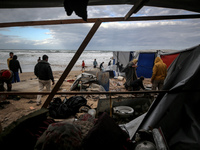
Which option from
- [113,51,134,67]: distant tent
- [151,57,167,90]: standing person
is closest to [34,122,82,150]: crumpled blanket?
[151,57,167,90]: standing person

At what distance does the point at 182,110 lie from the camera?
2377 mm

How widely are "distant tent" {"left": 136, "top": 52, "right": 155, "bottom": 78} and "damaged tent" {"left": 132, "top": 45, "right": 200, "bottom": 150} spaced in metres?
10.6

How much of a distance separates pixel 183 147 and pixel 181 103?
Result: 78 centimetres

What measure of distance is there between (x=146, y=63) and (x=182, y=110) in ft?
37.4

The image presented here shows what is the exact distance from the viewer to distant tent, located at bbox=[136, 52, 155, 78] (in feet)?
42.1

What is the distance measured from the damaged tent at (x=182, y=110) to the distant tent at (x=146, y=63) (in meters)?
10.6

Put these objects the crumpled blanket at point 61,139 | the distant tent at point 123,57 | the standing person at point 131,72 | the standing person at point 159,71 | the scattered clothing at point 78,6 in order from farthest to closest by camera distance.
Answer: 1. the distant tent at point 123,57
2. the standing person at point 131,72
3. the standing person at point 159,71
4. the scattered clothing at point 78,6
5. the crumpled blanket at point 61,139

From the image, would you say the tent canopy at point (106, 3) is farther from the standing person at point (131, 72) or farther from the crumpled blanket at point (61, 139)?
the standing person at point (131, 72)

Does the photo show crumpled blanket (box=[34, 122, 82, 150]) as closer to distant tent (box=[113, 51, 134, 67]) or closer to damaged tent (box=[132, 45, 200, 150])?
damaged tent (box=[132, 45, 200, 150])

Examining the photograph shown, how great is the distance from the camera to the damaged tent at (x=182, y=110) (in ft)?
→ 6.95

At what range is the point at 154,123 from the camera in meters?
2.61

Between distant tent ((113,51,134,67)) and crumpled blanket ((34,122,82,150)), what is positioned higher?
distant tent ((113,51,134,67))

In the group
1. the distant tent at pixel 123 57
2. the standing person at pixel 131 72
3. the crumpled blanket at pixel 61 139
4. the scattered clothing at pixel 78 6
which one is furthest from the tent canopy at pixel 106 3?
the distant tent at pixel 123 57

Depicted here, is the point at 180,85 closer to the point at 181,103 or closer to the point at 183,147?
the point at 181,103
